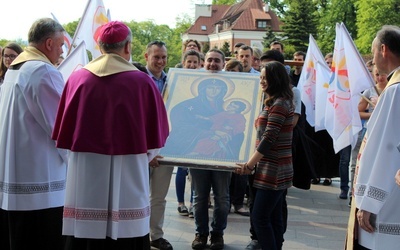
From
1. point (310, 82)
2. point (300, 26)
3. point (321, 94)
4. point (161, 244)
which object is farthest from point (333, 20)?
point (161, 244)

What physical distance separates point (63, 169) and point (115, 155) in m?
1.05

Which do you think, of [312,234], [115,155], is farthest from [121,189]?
[312,234]

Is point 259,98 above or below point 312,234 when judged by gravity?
above

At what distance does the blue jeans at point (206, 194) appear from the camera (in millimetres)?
5711

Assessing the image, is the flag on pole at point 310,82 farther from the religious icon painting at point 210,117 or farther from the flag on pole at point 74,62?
the flag on pole at point 74,62

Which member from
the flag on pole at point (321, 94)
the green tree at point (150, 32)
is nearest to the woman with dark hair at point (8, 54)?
the flag on pole at point (321, 94)

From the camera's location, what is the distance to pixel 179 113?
17.5 ft

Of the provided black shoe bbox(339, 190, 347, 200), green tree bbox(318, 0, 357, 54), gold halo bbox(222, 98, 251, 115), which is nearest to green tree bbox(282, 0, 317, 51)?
green tree bbox(318, 0, 357, 54)

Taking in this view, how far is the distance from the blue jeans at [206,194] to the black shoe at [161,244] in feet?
1.20

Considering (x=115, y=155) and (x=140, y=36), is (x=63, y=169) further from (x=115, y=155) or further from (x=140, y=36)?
(x=140, y=36)

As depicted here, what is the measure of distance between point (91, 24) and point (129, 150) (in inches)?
168

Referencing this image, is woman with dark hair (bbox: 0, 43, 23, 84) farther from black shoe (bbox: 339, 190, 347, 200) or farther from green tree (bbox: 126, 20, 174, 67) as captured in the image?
green tree (bbox: 126, 20, 174, 67)

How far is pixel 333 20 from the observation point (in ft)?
168

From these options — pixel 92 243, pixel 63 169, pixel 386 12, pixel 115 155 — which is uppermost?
pixel 386 12
